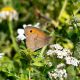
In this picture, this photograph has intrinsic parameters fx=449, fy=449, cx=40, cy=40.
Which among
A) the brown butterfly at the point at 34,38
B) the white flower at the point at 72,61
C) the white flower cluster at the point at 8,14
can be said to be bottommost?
the white flower at the point at 72,61

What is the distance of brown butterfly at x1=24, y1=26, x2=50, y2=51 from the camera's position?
2965mm

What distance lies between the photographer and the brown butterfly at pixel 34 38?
2965 millimetres

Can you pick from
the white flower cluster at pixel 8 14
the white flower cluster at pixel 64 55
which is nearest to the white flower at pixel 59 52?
the white flower cluster at pixel 64 55

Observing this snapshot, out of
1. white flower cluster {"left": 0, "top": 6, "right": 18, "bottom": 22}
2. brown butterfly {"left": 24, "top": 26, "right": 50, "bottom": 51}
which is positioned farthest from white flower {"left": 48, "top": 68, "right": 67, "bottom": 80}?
white flower cluster {"left": 0, "top": 6, "right": 18, "bottom": 22}

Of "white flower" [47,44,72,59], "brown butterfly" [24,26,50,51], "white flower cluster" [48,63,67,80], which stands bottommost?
"white flower cluster" [48,63,67,80]

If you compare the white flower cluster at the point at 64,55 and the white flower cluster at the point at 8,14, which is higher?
the white flower cluster at the point at 8,14

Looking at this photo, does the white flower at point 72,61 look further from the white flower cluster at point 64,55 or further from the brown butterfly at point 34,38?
the brown butterfly at point 34,38

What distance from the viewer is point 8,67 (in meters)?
3.06

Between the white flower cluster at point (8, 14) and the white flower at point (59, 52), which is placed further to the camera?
the white flower cluster at point (8, 14)

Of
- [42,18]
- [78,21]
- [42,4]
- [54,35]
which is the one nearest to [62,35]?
[54,35]

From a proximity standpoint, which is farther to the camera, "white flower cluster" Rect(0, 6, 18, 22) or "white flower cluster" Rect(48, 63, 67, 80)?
"white flower cluster" Rect(0, 6, 18, 22)

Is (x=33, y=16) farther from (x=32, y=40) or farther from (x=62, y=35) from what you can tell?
(x=32, y=40)

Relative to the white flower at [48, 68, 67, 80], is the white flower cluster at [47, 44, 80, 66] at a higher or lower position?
higher

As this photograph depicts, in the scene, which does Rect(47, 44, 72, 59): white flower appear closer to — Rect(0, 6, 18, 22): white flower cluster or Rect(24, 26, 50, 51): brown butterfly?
Rect(24, 26, 50, 51): brown butterfly
